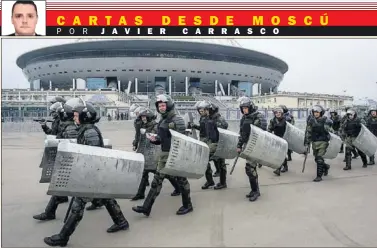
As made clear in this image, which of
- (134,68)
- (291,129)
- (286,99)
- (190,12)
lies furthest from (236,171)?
(134,68)

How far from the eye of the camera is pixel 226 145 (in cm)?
711

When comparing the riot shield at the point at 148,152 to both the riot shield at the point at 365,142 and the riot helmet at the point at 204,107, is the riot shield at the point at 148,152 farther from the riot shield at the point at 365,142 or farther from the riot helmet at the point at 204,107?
the riot shield at the point at 365,142

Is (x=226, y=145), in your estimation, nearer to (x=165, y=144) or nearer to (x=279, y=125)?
(x=165, y=144)

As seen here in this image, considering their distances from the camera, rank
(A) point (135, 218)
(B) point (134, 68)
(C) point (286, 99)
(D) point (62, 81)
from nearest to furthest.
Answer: (A) point (135, 218) → (C) point (286, 99) → (B) point (134, 68) → (D) point (62, 81)

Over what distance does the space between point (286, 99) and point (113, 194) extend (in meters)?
49.0

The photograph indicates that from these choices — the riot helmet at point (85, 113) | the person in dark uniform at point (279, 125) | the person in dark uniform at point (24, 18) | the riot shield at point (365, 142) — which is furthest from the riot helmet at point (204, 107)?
the riot shield at point (365, 142)

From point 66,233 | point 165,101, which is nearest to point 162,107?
point 165,101

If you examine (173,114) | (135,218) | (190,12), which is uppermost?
(190,12)

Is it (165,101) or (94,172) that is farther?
(165,101)

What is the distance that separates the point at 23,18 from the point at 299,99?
50524 mm

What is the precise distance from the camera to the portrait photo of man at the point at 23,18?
193 inches

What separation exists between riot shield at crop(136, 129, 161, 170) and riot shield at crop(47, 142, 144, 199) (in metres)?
1.90

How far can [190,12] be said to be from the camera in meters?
5.27

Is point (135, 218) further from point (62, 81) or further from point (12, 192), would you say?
point (62, 81)
